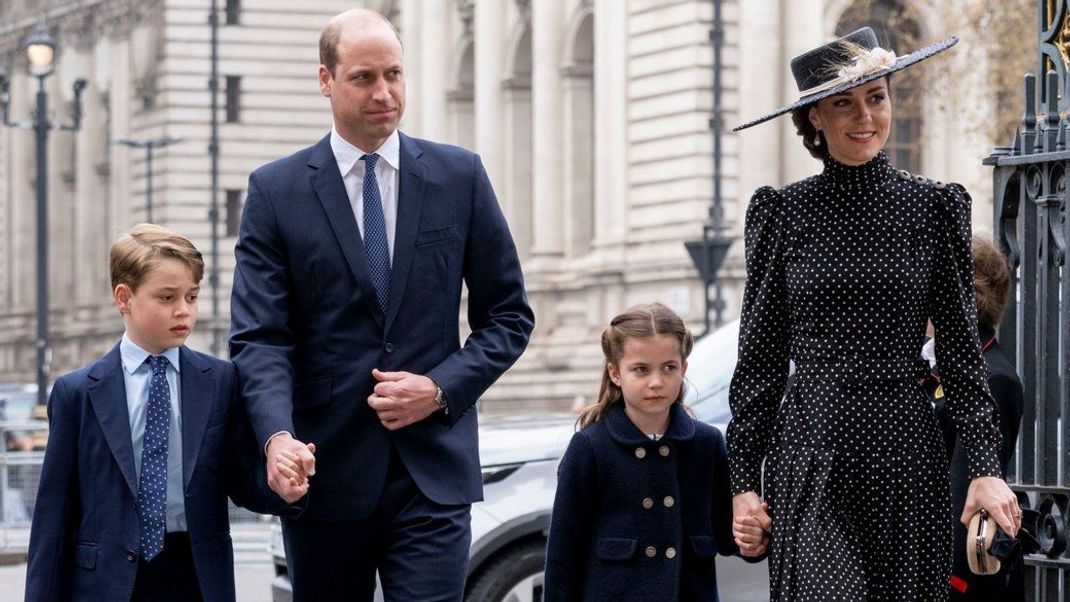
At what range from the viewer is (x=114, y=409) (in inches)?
256

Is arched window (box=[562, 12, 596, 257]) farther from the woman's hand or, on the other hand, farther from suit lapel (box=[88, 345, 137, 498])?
the woman's hand

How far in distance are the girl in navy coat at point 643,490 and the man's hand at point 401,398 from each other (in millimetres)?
815

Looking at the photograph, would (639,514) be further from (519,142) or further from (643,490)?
(519,142)

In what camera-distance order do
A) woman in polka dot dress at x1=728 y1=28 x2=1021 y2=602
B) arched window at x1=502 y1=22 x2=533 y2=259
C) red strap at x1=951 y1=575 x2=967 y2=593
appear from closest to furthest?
woman in polka dot dress at x1=728 y1=28 x2=1021 y2=602 < red strap at x1=951 y1=575 x2=967 y2=593 < arched window at x1=502 y1=22 x2=533 y2=259

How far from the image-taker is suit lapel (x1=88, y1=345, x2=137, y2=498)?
6.42 metres

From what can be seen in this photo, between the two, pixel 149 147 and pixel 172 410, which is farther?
pixel 149 147

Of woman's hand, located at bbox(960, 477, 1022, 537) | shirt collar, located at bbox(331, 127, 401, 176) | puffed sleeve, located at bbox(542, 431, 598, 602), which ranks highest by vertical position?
shirt collar, located at bbox(331, 127, 401, 176)

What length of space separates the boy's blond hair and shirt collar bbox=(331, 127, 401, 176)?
1.53ft

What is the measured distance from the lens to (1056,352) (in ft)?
22.0

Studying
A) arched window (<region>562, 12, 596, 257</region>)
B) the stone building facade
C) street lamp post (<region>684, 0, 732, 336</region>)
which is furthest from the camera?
arched window (<region>562, 12, 596, 257</region>)

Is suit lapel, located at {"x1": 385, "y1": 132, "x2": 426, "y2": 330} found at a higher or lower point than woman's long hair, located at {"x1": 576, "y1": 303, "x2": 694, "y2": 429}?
higher

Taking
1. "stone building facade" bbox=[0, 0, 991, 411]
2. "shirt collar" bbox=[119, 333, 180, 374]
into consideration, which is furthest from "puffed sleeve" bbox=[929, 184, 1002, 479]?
"stone building facade" bbox=[0, 0, 991, 411]

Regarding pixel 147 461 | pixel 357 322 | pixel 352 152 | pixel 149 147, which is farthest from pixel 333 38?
pixel 149 147

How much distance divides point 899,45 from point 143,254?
3645 cm
